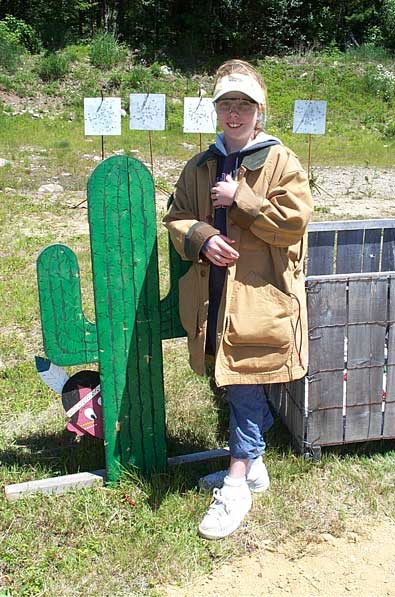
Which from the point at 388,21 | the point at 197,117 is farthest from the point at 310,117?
the point at 388,21

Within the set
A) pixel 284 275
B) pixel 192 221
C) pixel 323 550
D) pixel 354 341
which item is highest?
pixel 192 221

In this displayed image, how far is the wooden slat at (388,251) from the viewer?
3512mm

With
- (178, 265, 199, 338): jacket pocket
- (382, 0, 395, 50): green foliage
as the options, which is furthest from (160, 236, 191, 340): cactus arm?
(382, 0, 395, 50): green foliage

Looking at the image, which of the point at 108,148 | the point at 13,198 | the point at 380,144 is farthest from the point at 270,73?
the point at 13,198

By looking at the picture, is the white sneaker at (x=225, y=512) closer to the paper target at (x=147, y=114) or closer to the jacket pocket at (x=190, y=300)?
the jacket pocket at (x=190, y=300)

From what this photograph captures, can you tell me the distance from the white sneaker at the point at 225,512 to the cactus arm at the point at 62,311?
0.75m

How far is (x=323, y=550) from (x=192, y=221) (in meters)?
1.30

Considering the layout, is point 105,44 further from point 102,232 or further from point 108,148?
point 102,232

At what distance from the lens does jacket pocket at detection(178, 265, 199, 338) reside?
7.66 feet

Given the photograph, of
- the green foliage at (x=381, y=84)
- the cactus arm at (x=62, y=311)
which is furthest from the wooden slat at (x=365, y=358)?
the green foliage at (x=381, y=84)

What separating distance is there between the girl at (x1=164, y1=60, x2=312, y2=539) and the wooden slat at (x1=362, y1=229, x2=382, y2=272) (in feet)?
4.13

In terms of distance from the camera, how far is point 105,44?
69.4ft

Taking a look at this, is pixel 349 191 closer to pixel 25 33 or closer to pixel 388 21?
pixel 25 33

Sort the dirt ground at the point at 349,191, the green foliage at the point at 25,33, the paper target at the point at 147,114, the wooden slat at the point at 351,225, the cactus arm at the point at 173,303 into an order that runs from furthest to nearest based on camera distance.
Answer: the green foliage at the point at 25,33, the dirt ground at the point at 349,191, the paper target at the point at 147,114, the wooden slat at the point at 351,225, the cactus arm at the point at 173,303
